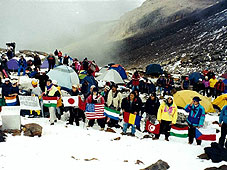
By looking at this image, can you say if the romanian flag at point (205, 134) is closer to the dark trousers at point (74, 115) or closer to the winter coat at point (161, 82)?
the dark trousers at point (74, 115)

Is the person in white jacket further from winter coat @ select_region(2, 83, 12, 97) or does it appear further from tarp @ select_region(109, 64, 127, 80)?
tarp @ select_region(109, 64, 127, 80)

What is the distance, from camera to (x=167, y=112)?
884 cm

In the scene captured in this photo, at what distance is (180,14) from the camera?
273 ft

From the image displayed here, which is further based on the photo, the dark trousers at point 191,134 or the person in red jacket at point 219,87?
the person in red jacket at point 219,87

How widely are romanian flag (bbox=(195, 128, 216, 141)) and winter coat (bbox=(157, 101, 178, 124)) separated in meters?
0.84

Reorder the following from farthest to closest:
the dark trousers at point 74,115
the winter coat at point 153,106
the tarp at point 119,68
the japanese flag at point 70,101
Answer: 1. the tarp at point 119,68
2. the dark trousers at point 74,115
3. the japanese flag at point 70,101
4. the winter coat at point 153,106

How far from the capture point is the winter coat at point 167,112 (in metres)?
8.80

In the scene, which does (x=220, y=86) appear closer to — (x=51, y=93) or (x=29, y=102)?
(x=51, y=93)

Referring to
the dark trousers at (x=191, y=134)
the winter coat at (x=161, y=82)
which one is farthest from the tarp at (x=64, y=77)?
the dark trousers at (x=191, y=134)

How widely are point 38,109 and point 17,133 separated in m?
2.06

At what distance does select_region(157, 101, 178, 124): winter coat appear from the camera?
880 centimetres

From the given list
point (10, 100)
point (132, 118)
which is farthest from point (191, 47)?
point (10, 100)

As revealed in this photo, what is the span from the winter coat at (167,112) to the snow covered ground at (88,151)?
31.4 inches

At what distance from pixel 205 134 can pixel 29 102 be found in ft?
20.9
